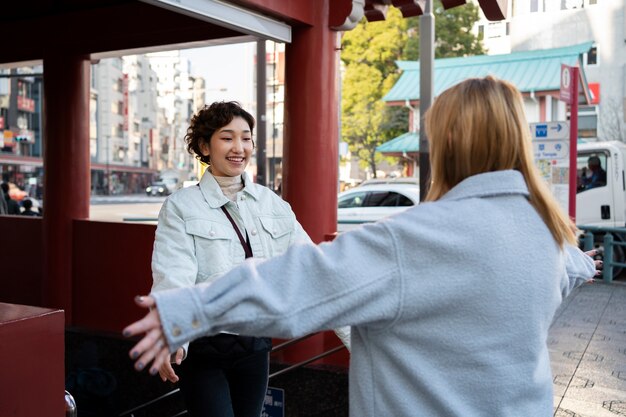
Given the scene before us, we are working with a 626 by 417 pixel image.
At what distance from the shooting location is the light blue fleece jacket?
143 cm

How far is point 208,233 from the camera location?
9.32 ft

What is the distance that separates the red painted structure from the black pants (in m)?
2.76

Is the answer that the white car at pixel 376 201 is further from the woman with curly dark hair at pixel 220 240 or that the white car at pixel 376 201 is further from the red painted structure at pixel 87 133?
the woman with curly dark hair at pixel 220 240

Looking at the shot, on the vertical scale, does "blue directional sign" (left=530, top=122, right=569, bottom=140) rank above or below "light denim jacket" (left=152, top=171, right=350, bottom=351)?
above

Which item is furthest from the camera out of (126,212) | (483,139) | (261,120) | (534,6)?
(534,6)

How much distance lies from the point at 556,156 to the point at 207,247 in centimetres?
799

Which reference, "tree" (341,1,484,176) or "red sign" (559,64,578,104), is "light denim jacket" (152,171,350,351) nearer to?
"red sign" (559,64,578,104)

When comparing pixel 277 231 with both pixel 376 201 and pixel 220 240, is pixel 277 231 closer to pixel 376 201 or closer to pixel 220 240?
pixel 220 240

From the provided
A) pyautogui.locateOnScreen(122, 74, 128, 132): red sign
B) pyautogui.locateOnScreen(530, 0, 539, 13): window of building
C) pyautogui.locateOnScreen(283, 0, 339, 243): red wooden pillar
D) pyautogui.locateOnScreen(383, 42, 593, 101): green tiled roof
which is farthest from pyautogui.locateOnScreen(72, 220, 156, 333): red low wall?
pyautogui.locateOnScreen(122, 74, 128, 132): red sign

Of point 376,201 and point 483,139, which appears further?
point 376,201

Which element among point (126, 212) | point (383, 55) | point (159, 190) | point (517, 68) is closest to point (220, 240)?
point (517, 68)

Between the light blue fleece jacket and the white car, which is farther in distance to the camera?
the white car

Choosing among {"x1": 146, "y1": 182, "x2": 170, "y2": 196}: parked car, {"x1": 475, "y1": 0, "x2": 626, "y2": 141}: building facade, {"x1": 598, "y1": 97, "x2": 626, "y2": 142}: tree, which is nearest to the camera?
{"x1": 598, "y1": 97, "x2": 626, "y2": 142}: tree

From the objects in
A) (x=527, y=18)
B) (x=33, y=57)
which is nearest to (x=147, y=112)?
(x=527, y=18)
